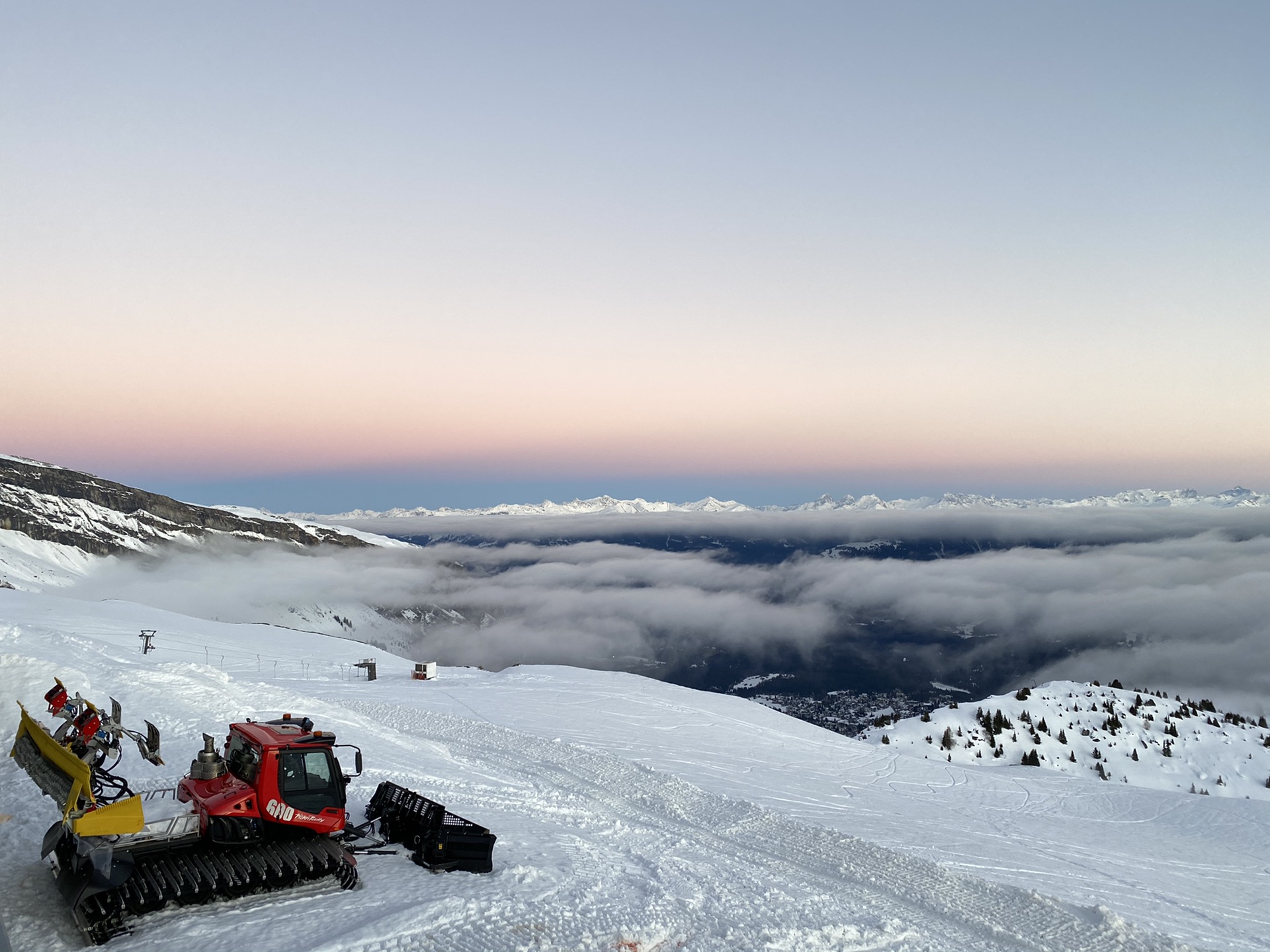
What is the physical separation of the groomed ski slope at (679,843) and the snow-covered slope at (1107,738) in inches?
158

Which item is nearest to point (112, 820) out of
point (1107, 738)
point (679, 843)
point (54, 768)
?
point (54, 768)

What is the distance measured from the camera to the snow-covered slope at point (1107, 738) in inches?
863

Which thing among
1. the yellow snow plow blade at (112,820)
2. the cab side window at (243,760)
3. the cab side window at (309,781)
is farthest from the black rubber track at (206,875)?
the cab side window at (243,760)

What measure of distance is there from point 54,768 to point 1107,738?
30.2 m

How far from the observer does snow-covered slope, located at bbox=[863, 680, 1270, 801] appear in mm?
21922

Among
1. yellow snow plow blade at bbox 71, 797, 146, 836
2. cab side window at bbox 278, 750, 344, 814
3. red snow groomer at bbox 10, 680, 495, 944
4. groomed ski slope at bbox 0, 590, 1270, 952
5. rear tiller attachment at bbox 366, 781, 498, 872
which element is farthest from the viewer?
rear tiller attachment at bbox 366, 781, 498, 872

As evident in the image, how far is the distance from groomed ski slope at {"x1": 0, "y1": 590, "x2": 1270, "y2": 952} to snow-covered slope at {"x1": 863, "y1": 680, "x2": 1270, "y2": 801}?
4.01 metres

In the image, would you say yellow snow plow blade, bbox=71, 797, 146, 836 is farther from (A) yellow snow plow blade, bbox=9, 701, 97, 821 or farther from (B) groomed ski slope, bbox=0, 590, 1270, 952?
(B) groomed ski slope, bbox=0, 590, 1270, 952

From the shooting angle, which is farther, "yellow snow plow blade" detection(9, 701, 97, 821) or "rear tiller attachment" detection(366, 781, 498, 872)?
"rear tiller attachment" detection(366, 781, 498, 872)

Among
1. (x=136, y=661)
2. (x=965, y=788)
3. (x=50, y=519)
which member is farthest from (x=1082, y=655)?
(x=50, y=519)

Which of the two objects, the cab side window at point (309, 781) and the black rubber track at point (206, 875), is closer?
the black rubber track at point (206, 875)

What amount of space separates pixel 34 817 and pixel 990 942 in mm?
12175

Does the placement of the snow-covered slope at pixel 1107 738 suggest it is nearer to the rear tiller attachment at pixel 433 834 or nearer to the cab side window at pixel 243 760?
the rear tiller attachment at pixel 433 834

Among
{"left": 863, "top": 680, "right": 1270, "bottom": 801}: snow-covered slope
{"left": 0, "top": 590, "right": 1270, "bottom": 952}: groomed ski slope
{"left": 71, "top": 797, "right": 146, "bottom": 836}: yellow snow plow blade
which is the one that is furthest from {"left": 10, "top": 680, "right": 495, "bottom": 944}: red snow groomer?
{"left": 863, "top": 680, "right": 1270, "bottom": 801}: snow-covered slope
